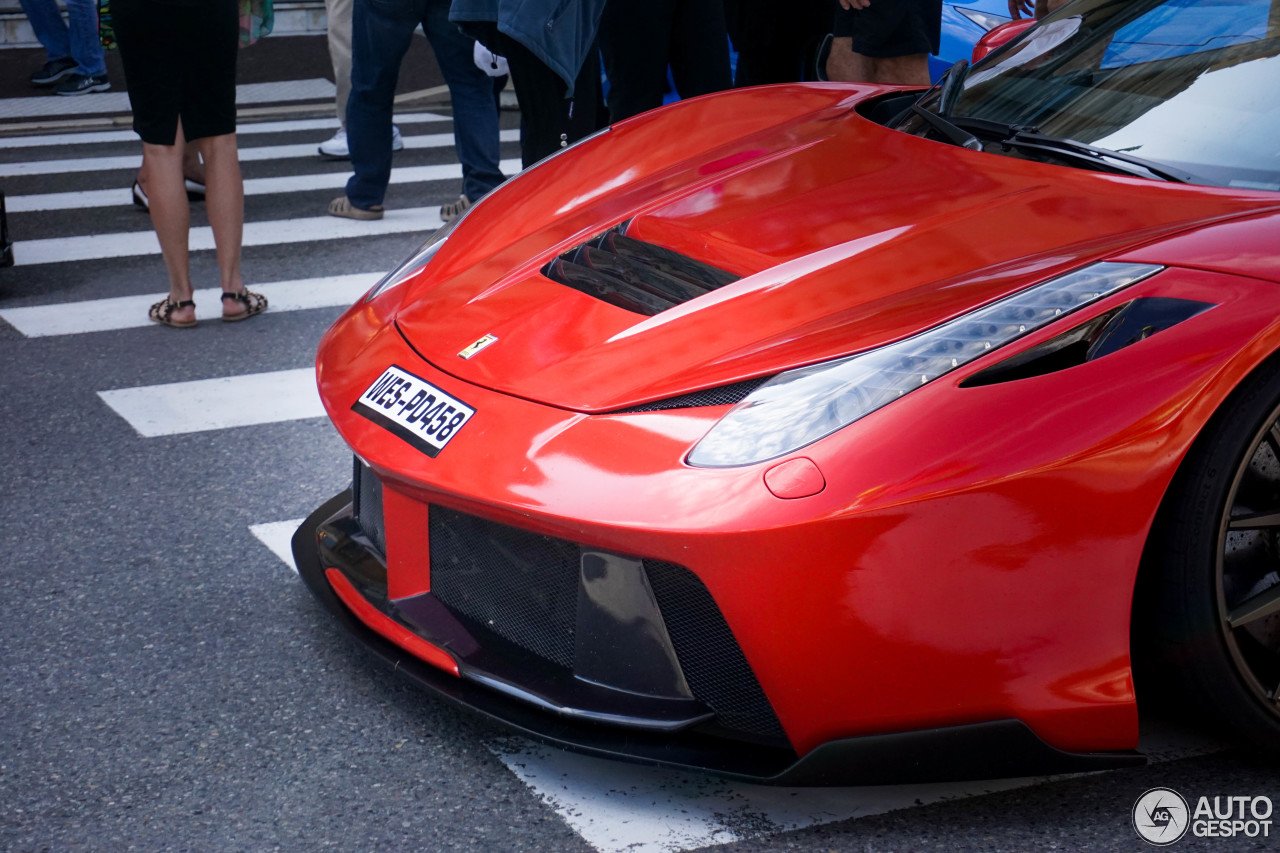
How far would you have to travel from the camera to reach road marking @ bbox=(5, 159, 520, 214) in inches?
250

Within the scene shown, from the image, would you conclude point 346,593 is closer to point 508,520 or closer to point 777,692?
point 508,520

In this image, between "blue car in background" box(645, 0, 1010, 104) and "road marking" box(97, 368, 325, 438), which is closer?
"road marking" box(97, 368, 325, 438)

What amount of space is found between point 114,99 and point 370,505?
8.15m

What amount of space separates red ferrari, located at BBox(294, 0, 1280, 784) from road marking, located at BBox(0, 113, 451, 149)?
21.7 feet

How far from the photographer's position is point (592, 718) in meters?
1.85

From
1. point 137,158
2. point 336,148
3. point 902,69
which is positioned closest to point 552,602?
point 902,69

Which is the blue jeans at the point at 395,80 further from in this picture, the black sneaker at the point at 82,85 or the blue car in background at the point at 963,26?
the black sneaker at the point at 82,85

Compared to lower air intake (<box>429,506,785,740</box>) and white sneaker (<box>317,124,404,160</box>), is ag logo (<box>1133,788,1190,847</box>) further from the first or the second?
white sneaker (<box>317,124,404,160</box>)

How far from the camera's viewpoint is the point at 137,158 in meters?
7.50

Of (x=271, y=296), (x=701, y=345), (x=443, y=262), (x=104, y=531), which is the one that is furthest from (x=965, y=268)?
(x=271, y=296)

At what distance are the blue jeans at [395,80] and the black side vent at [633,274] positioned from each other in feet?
11.4

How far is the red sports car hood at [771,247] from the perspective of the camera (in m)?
1.93

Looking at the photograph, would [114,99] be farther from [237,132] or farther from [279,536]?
[279,536]

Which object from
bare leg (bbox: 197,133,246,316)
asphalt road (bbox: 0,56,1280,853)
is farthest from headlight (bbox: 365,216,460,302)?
bare leg (bbox: 197,133,246,316)
